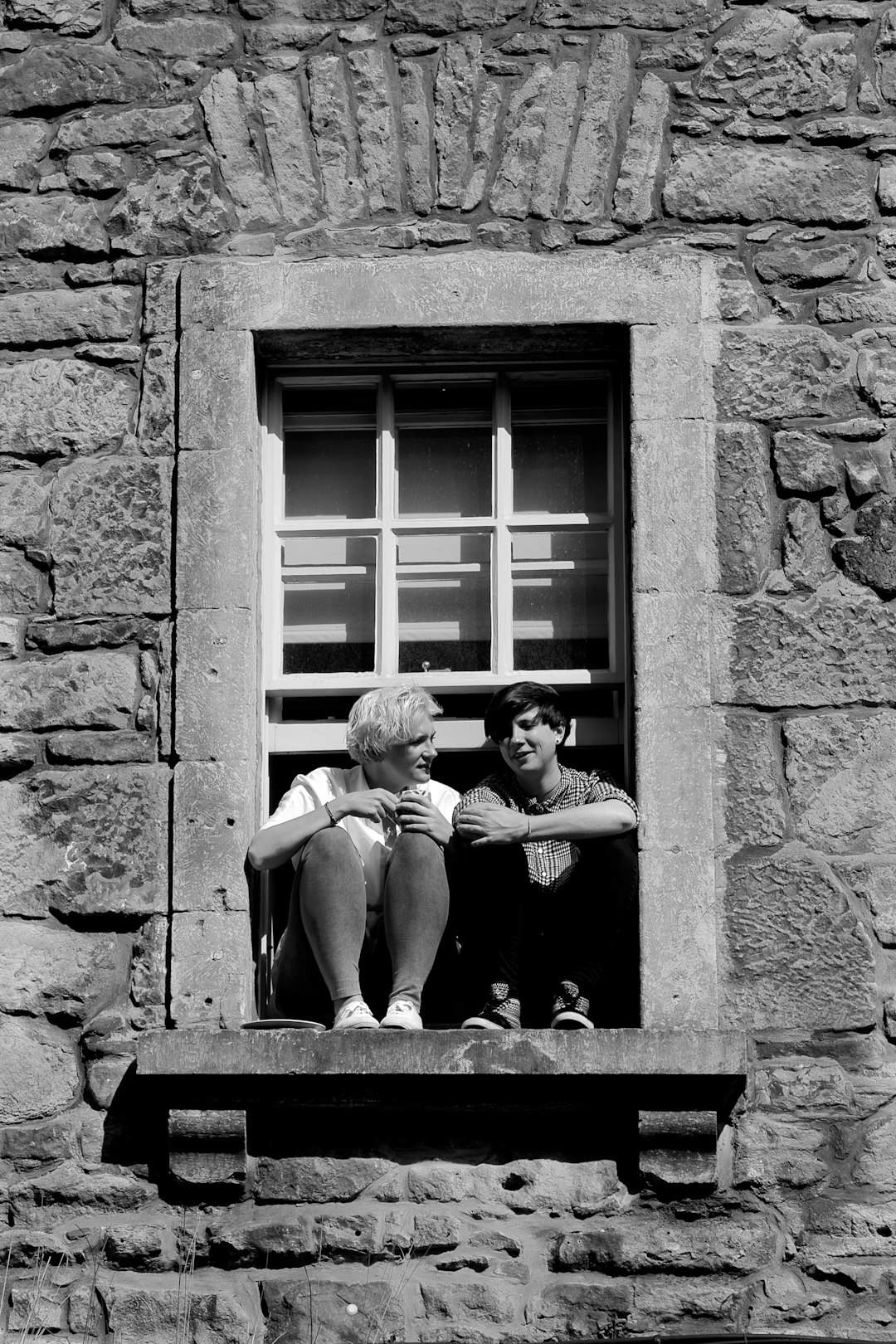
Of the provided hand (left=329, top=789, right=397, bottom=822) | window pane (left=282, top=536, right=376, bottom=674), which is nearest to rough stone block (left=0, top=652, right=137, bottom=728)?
window pane (left=282, top=536, right=376, bottom=674)

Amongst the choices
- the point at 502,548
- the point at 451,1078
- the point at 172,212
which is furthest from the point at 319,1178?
the point at 172,212

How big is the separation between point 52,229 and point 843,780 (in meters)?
2.72

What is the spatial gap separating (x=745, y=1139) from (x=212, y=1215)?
1356 millimetres

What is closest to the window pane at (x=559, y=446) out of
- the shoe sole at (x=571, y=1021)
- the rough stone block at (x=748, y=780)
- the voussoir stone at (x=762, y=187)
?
the voussoir stone at (x=762, y=187)

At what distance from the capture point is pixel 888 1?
18.9ft

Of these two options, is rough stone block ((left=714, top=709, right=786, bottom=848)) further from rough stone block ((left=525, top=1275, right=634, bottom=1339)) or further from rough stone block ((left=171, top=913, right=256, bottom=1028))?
rough stone block ((left=171, top=913, right=256, bottom=1028))

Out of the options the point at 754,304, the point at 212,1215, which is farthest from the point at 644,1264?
the point at 754,304

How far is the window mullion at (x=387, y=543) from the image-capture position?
570 cm

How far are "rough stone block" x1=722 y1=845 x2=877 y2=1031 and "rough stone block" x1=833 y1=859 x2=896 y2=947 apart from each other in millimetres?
38

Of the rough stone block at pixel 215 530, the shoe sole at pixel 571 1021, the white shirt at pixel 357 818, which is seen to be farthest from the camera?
the rough stone block at pixel 215 530

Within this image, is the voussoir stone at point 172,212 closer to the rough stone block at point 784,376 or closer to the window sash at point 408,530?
the window sash at point 408,530

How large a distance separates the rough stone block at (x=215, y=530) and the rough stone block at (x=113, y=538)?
0.18 ft

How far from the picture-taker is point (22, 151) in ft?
19.0

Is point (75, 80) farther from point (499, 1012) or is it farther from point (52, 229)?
point (499, 1012)
